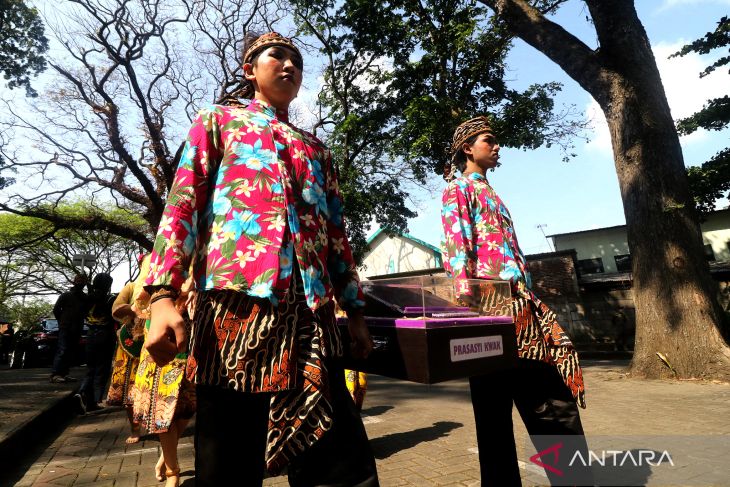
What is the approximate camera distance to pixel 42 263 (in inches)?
1179

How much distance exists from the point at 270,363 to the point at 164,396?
6.88 ft

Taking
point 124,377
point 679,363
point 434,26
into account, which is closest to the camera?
point 124,377

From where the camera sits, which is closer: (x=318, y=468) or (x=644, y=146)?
(x=318, y=468)

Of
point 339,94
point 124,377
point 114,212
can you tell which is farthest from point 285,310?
point 114,212

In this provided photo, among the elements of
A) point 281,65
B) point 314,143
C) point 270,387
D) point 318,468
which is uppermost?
point 281,65

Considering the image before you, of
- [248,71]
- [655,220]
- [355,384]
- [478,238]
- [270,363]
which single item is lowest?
[355,384]

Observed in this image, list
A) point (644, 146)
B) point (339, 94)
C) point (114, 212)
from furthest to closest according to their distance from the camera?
point (114, 212) → point (339, 94) → point (644, 146)

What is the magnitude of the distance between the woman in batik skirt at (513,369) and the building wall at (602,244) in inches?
1142

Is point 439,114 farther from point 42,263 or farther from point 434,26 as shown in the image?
point 42,263

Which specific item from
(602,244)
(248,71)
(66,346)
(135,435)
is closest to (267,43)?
(248,71)

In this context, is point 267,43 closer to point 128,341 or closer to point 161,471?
point 161,471

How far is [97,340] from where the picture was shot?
6012 millimetres

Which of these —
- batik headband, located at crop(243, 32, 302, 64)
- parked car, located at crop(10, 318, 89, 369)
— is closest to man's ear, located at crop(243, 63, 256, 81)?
batik headband, located at crop(243, 32, 302, 64)

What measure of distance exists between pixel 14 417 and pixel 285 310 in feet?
16.7
